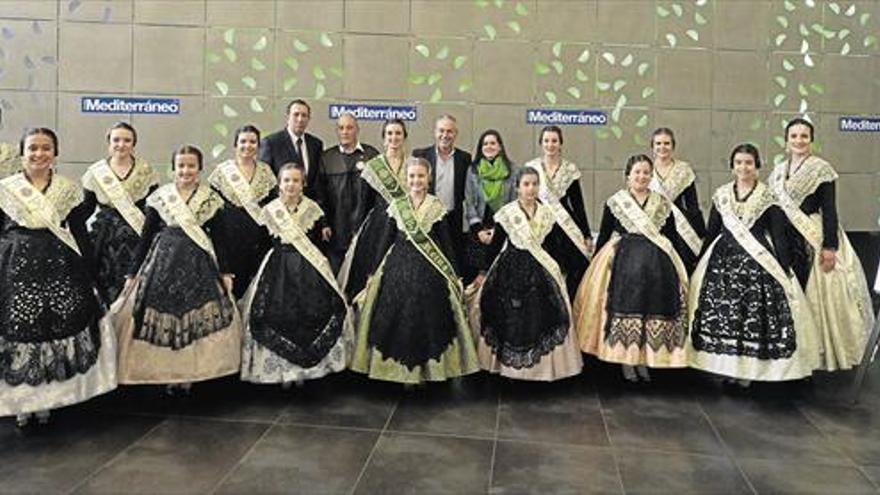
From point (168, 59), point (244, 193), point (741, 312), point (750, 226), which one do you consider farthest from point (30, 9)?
point (741, 312)

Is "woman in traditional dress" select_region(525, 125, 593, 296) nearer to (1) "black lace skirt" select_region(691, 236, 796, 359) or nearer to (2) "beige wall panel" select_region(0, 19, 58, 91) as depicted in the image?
(1) "black lace skirt" select_region(691, 236, 796, 359)

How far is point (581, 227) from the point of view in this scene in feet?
13.4

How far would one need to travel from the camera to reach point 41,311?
291cm

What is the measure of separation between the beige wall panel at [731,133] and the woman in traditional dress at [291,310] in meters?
3.85

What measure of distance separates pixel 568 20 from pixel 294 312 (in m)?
3.64

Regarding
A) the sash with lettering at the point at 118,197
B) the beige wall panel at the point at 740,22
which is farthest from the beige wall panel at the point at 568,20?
the sash with lettering at the point at 118,197

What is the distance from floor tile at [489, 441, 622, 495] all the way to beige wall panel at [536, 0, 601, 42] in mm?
3820

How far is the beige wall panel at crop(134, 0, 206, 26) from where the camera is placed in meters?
5.46

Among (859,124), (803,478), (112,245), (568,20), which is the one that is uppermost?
(568,20)

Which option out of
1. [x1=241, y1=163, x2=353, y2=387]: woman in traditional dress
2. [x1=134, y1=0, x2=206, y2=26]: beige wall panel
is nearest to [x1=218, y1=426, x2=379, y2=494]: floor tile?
[x1=241, y1=163, x2=353, y2=387]: woman in traditional dress

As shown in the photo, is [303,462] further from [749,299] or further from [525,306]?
[749,299]

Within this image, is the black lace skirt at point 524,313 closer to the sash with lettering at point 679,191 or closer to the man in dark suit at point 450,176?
the man in dark suit at point 450,176

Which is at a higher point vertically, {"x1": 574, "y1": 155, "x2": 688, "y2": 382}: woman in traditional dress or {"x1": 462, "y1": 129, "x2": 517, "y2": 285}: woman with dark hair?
{"x1": 462, "y1": 129, "x2": 517, "y2": 285}: woman with dark hair

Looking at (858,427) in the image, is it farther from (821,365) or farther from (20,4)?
(20,4)
